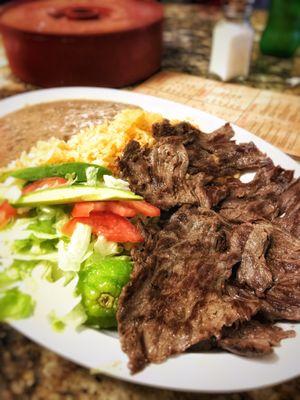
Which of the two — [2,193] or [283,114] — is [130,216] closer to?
[2,193]

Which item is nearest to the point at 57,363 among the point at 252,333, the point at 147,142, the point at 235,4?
the point at 252,333

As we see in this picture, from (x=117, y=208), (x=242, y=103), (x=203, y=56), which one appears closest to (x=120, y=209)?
(x=117, y=208)

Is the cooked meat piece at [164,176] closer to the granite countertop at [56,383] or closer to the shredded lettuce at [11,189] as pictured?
the shredded lettuce at [11,189]

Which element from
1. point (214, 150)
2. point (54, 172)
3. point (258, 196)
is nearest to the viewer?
point (54, 172)

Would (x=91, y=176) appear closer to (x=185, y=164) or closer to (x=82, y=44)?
(x=185, y=164)

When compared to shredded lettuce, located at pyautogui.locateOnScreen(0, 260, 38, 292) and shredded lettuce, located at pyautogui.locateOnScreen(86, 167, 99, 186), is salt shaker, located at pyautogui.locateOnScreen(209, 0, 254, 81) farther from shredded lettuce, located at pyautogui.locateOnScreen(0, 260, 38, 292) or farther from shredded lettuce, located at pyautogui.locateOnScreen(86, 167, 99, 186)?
shredded lettuce, located at pyautogui.locateOnScreen(0, 260, 38, 292)

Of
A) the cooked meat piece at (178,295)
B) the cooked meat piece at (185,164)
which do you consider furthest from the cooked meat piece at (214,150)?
the cooked meat piece at (178,295)
